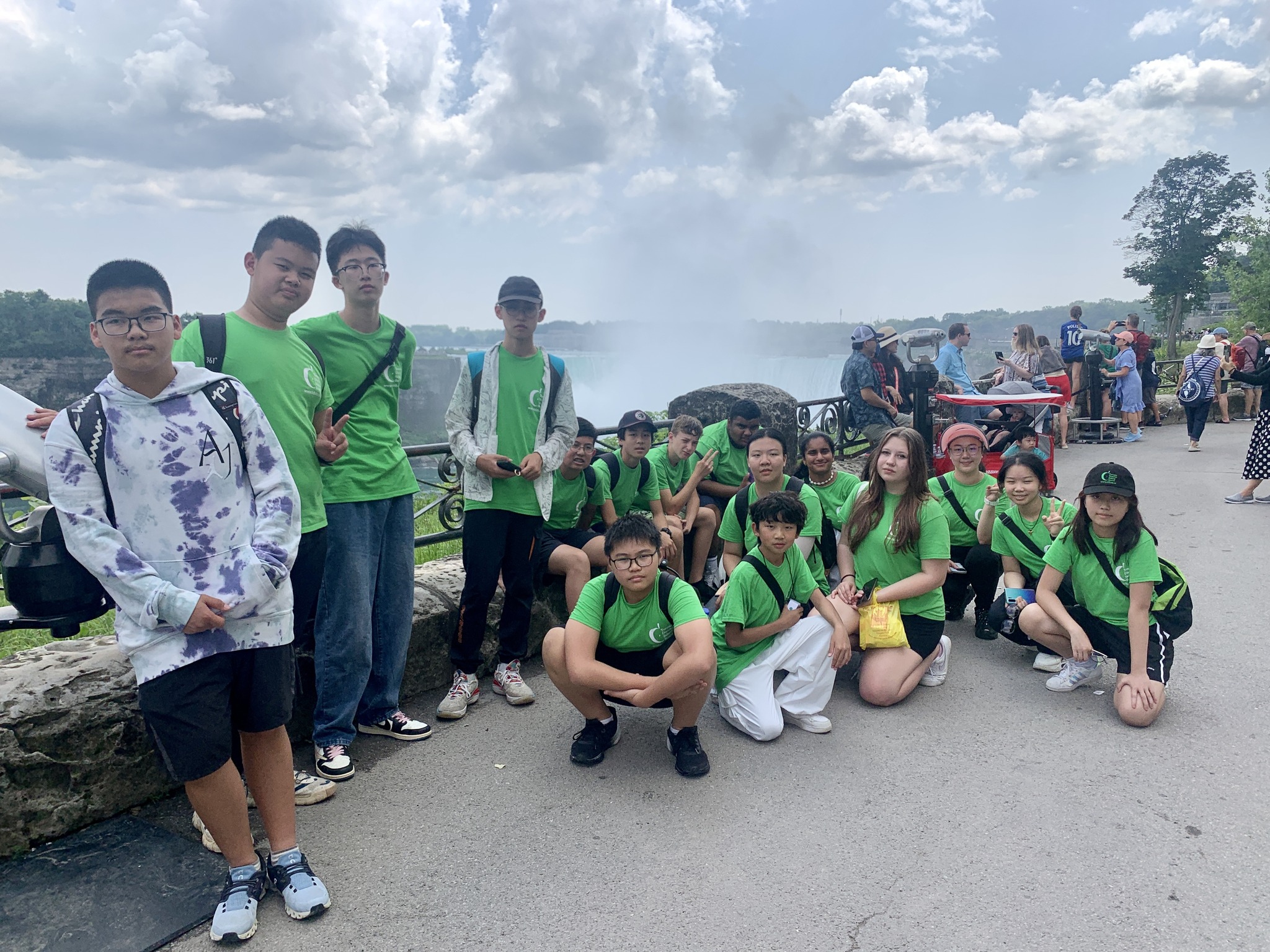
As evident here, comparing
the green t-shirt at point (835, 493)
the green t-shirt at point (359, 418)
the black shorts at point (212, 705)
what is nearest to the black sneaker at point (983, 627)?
the green t-shirt at point (835, 493)

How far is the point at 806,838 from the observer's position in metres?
2.77

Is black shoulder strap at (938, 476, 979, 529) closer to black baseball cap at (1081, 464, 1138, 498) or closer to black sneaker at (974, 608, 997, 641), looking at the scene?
black sneaker at (974, 608, 997, 641)

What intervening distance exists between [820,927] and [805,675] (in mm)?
1480

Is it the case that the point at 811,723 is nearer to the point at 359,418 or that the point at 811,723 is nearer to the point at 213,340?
the point at 359,418

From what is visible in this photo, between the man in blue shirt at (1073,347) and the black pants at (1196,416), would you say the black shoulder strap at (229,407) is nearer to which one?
the black pants at (1196,416)

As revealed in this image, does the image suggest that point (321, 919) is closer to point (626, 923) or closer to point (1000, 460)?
point (626, 923)

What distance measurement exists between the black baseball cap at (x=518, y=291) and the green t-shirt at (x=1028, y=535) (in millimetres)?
2895

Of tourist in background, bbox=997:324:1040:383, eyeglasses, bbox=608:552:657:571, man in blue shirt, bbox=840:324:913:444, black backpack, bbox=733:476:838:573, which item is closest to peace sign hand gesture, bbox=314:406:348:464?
eyeglasses, bbox=608:552:657:571

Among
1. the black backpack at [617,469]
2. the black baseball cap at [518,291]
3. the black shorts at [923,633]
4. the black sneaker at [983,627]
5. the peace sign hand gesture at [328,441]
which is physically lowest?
the black sneaker at [983,627]

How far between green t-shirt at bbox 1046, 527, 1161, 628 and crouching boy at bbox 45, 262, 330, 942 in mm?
3515

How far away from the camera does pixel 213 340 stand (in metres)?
2.77

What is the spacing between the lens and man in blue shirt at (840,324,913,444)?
8.41 meters

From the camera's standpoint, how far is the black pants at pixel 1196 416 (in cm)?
1154

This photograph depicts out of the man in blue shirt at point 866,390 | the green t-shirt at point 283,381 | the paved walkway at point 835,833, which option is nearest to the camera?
the paved walkway at point 835,833
